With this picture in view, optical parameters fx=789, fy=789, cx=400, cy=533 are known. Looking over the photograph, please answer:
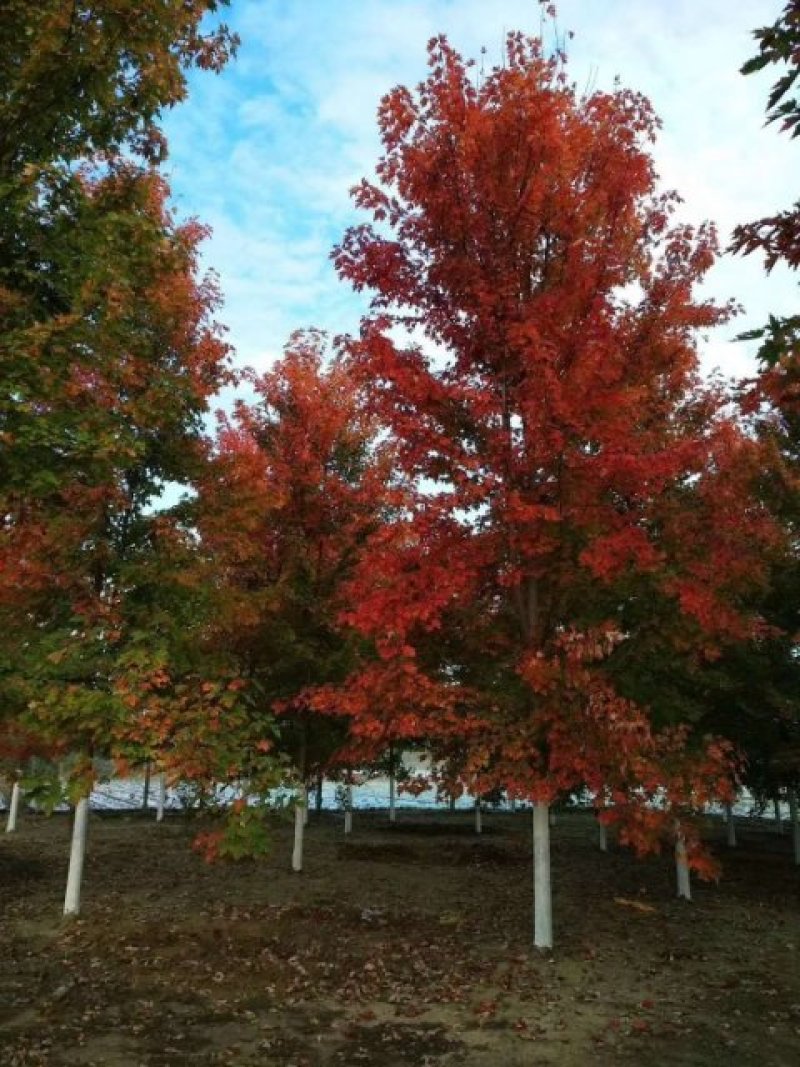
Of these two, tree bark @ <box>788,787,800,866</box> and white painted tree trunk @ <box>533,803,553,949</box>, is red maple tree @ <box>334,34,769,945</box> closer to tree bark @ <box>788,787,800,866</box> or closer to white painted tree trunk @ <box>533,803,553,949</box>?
white painted tree trunk @ <box>533,803,553,949</box>

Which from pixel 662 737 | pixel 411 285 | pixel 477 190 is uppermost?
pixel 477 190

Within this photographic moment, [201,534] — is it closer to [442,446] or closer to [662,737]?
[442,446]

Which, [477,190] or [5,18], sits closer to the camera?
[5,18]

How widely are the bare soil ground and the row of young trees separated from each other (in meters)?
1.52

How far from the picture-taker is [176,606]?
11.0 m

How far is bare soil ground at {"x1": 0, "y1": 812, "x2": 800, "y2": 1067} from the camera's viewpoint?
690 cm

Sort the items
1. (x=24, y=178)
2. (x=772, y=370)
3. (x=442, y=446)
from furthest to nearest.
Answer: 1. (x=442, y=446)
2. (x=24, y=178)
3. (x=772, y=370)

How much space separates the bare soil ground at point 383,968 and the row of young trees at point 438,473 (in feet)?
5.00

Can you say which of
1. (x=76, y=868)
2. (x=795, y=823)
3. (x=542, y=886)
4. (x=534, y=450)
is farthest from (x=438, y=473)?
(x=795, y=823)

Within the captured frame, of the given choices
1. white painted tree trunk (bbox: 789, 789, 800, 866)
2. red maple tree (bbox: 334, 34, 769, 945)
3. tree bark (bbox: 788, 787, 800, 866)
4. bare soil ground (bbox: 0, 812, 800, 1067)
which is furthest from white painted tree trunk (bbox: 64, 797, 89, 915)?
white painted tree trunk (bbox: 789, 789, 800, 866)

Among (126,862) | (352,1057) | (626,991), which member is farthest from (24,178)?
(126,862)

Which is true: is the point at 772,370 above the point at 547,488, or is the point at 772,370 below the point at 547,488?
below

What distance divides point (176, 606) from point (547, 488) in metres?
5.32

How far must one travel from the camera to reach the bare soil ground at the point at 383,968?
6898 mm
